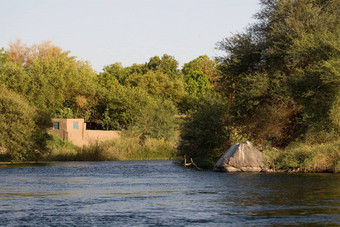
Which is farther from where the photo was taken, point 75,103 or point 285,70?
point 75,103

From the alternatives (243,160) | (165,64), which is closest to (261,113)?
(243,160)

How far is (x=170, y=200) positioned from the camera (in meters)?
24.0

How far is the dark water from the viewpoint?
18672 millimetres

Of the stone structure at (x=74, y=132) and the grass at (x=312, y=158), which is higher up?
the stone structure at (x=74, y=132)

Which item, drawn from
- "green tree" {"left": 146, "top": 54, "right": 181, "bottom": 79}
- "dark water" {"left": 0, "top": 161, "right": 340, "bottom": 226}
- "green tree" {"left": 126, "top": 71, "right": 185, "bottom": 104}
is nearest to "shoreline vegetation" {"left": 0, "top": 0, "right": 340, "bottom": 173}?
"dark water" {"left": 0, "top": 161, "right": 340, "bottom": 226}

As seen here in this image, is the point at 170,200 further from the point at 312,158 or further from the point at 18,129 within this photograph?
the point at 18,129

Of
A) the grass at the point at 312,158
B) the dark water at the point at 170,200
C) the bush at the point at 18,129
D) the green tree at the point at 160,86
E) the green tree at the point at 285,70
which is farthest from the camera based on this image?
the green tree at the point at 160,86

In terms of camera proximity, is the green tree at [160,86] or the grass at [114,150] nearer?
the grass at [114,150]

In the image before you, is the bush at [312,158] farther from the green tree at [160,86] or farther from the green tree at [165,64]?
the green tree at [165,64]

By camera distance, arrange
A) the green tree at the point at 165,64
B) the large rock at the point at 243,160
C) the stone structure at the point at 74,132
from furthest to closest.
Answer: the green tree at the point at 165,64 < the stone structure at the point at 74,132 < the large rock at the point at 243,160

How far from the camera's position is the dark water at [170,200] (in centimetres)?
1867

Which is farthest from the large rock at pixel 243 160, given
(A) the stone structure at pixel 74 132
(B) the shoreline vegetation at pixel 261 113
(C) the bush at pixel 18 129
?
(A) the stone structure at pixel 74 132

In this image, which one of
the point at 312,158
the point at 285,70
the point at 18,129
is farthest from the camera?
the point at 18,129

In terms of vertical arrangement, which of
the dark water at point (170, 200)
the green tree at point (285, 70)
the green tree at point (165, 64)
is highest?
the green tree at point (165, 64)
